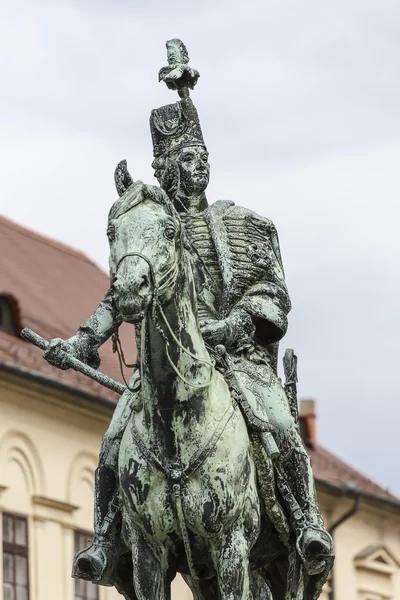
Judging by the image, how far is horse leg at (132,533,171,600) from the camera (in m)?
17.4

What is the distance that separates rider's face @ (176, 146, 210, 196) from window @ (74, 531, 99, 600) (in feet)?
88.8

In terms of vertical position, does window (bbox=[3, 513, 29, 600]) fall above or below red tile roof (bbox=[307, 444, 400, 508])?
below

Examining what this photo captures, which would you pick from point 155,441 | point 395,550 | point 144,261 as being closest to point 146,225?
point 144,261

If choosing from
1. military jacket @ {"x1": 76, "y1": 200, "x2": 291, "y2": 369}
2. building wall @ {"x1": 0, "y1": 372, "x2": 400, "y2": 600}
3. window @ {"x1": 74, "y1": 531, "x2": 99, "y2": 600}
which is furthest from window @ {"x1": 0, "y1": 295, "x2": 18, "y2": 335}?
military jacket @ {"x1": 76, "y1": 200, "x2": 291, "y2": 369}

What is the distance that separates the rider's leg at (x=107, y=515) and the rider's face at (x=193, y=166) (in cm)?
160

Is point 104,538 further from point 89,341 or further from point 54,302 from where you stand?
point 54,302

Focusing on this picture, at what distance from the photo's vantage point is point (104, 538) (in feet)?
59.3

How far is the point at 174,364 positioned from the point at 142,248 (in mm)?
967

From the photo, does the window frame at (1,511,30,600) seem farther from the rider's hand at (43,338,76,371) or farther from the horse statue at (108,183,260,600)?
the horse statue at (108,183,260,600)

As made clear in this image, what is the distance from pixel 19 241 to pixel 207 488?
113ft

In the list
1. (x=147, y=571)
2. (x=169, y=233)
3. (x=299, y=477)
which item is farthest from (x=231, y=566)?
(x=169, y=233)

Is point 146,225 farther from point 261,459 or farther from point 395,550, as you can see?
point 395,550

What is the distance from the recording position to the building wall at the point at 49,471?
45.0 meters

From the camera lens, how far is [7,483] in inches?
1774
